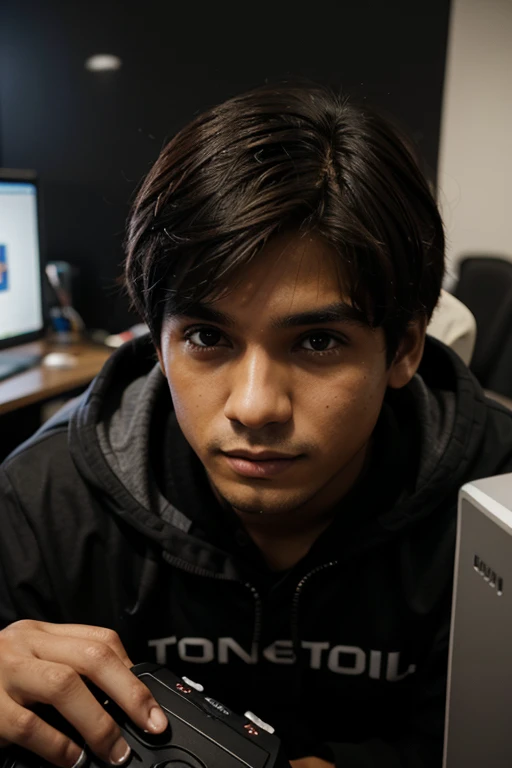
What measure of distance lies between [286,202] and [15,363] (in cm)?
136

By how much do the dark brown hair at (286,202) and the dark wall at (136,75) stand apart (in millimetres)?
1398

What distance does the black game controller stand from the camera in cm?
56

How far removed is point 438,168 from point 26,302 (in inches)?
57.3

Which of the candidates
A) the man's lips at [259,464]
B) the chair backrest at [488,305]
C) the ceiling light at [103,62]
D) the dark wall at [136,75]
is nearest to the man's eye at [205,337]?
the man's lips at [259,464]

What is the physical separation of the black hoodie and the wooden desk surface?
2.17 ft

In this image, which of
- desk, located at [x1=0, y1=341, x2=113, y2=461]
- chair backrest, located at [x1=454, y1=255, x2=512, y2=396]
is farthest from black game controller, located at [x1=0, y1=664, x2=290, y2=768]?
chair backrest, located at [x1=454, y1=255, x2=512, y2=396]

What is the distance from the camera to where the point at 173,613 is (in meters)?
0.97

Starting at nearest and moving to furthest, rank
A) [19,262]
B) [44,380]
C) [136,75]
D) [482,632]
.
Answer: [482,632] < [44,380] < [19,262] < [136,75]

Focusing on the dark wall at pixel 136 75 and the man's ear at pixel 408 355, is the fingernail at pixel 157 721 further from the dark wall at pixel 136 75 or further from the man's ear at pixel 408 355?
the dark wall at pixel 136 75

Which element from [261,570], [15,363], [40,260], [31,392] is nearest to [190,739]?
[261,570]

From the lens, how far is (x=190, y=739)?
572mm

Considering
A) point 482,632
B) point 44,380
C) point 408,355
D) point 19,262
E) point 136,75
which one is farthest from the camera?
point 136,75

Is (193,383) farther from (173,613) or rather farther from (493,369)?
(493,369)

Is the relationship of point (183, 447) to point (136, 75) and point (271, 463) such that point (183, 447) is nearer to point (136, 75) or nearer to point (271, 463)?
point (271, 463)
